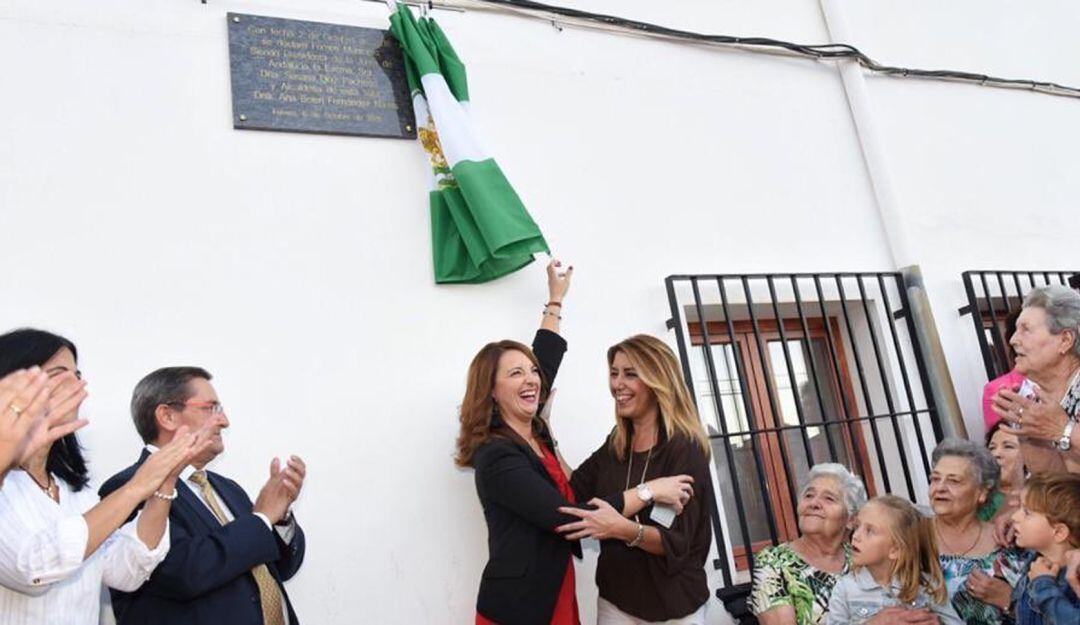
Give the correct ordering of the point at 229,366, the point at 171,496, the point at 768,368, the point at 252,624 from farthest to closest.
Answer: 1. the point at 768,368
2. the point at 229,366
3. the point at 252,624
4. the point at 171,496

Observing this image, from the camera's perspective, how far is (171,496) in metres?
1.98

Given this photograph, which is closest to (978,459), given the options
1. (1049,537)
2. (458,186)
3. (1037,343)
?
(1037,343)

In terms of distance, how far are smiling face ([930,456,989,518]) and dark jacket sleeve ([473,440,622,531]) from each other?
124cm

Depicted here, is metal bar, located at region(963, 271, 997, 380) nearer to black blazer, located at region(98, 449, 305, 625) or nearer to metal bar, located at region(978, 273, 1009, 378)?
metal bar, located at region(978, 273, 1009, 378)

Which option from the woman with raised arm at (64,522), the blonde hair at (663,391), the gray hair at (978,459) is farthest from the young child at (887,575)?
the woman with raised arm at (64,522)

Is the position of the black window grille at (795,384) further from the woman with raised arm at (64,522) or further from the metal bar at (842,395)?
the woman with raised arm at (64,522)

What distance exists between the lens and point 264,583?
7.58 feet

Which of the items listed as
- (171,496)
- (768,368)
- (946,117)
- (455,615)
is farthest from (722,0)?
(171,496)

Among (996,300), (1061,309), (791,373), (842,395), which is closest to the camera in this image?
(1061,309)

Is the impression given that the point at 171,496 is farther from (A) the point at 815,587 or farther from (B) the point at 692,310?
(B) the point at 692,310

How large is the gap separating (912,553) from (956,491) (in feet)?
1.04

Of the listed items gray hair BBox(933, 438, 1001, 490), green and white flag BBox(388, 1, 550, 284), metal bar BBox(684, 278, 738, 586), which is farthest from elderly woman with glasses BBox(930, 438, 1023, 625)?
green and white flag BBox(388, 1, 550, 284)

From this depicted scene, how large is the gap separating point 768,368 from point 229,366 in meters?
2.00

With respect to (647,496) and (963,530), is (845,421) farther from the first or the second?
(647,496)
